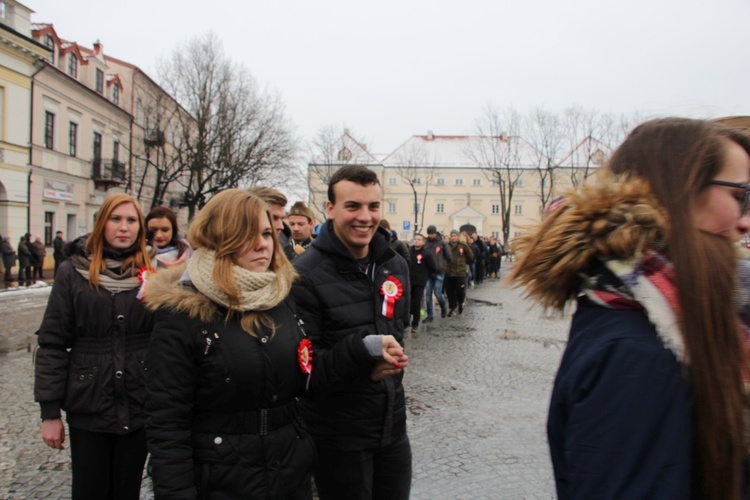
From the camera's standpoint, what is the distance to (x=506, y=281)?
1.61 metres

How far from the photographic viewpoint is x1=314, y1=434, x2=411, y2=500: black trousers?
253 cm

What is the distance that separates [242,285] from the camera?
7.48ft

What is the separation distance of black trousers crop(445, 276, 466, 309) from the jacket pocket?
38.7 feet

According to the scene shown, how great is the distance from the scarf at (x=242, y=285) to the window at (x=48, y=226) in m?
31.0

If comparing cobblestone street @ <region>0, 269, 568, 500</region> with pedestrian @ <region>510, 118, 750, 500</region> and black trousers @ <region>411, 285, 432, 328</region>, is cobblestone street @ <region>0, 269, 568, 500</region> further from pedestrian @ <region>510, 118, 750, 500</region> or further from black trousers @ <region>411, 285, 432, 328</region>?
black trousers @ <region>411, 285, 432, 328</region>

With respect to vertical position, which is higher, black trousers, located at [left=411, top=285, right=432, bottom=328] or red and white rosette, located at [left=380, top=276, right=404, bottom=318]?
red and white rosette, located at [left=380, top=276, right=404, bottom=318]

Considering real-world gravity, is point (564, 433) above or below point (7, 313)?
above

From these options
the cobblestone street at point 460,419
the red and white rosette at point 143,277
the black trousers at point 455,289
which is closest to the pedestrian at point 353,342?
the cobblestone street at point 460,419

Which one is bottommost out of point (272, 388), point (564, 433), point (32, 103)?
point (272, 388)

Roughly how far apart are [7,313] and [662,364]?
51.3 ft

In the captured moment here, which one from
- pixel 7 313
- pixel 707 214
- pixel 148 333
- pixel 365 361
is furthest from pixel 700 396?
pixel 7 313

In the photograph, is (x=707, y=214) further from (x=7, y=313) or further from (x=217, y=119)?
(x=217, y=119)

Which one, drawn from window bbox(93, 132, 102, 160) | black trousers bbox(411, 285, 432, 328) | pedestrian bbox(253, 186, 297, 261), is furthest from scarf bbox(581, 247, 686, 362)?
window bbox(93, 132, 102, 160)

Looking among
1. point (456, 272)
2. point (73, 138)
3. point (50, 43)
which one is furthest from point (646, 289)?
point (50, 43)
